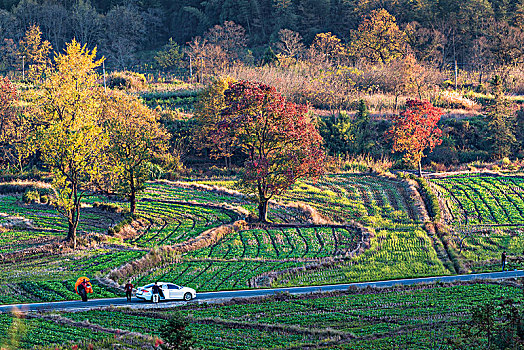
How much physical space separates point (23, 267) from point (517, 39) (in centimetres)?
8280

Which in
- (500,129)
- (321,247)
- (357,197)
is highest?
(500,129)

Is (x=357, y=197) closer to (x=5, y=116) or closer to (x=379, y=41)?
(x=5, y=116)

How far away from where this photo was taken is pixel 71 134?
4650cm

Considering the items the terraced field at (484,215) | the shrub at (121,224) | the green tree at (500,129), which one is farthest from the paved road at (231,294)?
the green tree at (500,129)

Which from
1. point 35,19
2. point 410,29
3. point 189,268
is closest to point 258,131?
point 189,268

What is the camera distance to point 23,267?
4094 cm

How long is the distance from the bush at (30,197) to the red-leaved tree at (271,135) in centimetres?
1722

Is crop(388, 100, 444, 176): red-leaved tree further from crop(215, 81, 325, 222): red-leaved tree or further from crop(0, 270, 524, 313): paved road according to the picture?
crop(0, 270, 524, 313): paved road

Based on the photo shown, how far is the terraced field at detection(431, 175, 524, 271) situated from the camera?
45.4 meters

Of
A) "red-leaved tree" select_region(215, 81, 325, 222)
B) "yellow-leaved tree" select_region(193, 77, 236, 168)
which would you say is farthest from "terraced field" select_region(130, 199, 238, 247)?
"yellow-leaved tree" select_region(193, 77, 236, 168)

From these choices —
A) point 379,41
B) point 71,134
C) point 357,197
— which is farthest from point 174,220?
point 379,41

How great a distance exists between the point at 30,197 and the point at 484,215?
124ft

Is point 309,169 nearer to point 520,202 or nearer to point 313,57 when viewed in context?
point 520,202

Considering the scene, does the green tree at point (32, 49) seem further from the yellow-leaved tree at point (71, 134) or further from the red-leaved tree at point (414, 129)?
the red-leaved tree at point (414, 129)
